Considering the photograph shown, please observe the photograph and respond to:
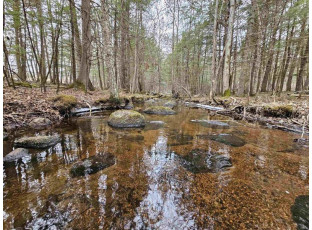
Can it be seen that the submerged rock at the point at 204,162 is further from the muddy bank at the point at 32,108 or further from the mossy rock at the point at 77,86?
the mossy rock at the point at 77,86

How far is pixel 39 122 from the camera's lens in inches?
222

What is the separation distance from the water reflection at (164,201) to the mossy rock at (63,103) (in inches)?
209

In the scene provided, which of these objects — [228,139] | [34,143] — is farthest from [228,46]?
[34,143]

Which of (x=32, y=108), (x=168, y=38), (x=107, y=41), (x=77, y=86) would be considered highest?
(x=168, y=38)

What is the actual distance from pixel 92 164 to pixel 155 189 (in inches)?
55.7

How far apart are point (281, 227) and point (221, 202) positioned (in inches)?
25.0

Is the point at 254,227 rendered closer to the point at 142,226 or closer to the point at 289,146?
the point at 142,226

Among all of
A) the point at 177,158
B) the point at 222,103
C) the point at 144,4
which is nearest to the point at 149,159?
the point at 177,158

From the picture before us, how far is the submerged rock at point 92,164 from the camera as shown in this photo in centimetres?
276

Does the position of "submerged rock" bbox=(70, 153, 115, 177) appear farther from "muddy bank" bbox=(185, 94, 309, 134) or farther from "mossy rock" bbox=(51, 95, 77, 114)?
"muddy bank" bbox=(185, 94, 309, 134)

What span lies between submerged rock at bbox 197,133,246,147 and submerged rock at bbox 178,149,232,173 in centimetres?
101

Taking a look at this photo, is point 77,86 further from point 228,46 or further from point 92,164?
point 228,46

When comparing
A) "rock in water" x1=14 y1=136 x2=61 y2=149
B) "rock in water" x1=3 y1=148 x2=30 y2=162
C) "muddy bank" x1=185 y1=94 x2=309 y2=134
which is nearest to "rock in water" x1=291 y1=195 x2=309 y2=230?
"muddy bank" x1=185 y1=94 x2=309 y2=134

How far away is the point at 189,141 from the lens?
14.8 ft
